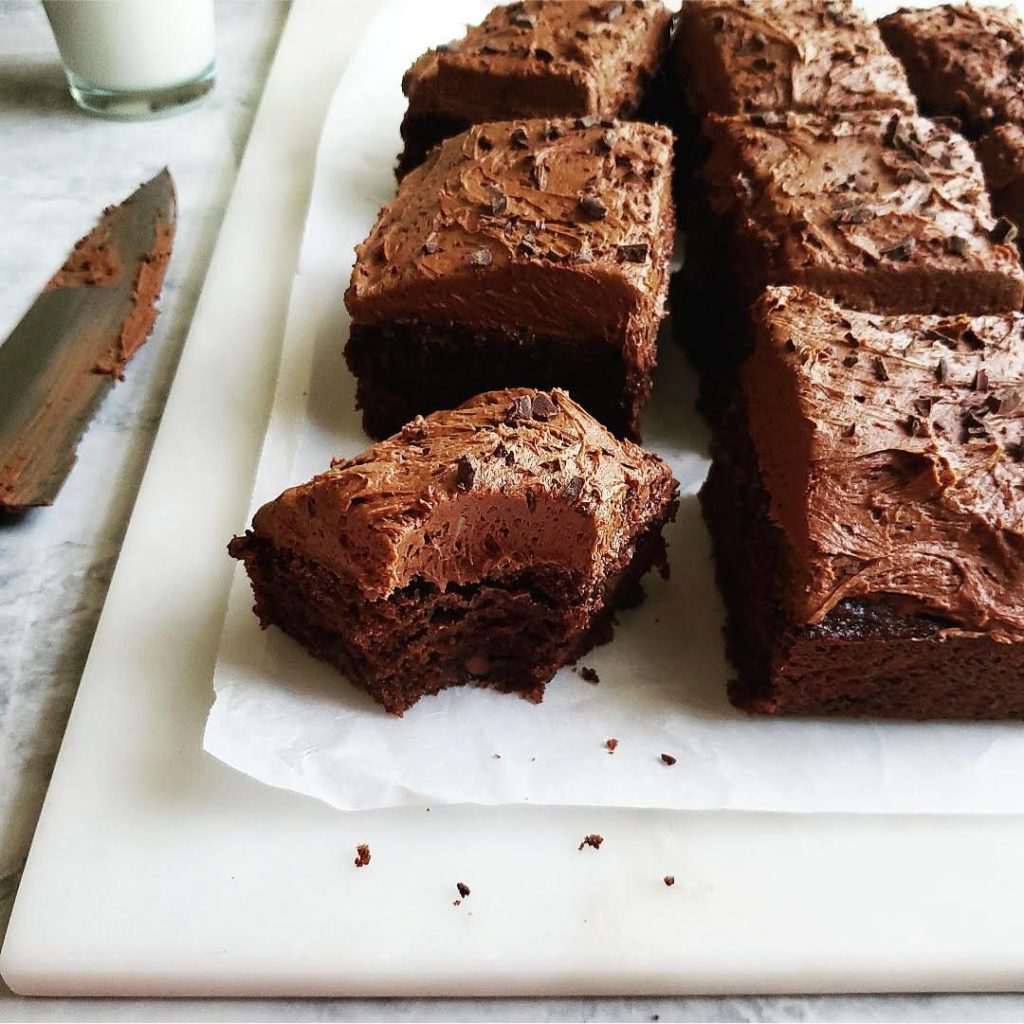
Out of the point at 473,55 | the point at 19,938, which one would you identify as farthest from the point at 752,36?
the point at 19,938

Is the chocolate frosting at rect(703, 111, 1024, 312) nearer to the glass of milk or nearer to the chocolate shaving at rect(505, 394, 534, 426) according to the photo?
the chocolate shaving at rect(505, 394, 534, 426)

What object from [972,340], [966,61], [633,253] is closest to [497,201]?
[633,253]

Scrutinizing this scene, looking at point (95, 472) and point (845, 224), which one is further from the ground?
point (845, 224)

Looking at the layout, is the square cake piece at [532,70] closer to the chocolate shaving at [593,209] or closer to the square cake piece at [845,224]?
the square cake piece at [845,224]

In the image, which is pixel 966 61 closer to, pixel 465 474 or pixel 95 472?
pixel 465 474

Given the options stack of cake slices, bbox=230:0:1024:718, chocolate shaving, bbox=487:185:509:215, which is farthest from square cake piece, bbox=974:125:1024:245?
chocolate shaving, bbox=487:185:509:215

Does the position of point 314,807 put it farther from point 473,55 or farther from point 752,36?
point 752,36

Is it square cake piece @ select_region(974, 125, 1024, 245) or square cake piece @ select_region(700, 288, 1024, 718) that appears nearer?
square cake piece @ select_region(700, 288, 1024, 718)
